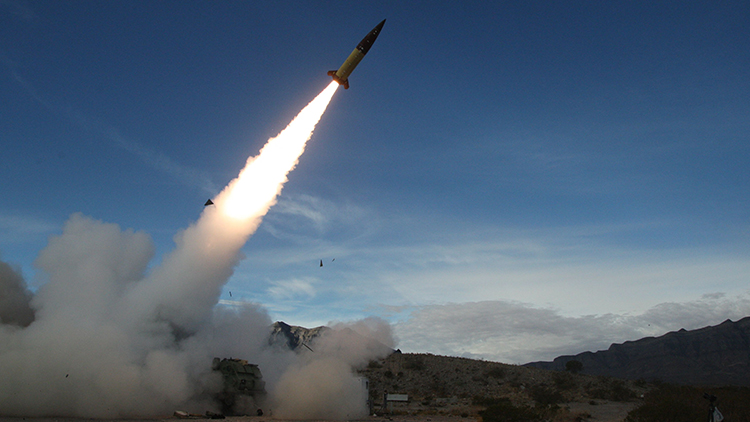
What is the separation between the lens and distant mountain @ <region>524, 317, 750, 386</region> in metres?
98.8

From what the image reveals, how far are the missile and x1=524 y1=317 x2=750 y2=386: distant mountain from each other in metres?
98.9

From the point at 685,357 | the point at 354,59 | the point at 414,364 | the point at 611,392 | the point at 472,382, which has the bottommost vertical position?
the point at 685,357

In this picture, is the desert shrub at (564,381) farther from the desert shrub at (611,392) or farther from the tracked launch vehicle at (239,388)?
the tracked launch vehicle at (239,388)

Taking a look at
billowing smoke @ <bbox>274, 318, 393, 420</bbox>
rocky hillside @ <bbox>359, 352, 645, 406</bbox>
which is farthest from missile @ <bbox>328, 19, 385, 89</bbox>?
rocky hillside @ <bbox>359, 352, 645, 406</bbox>

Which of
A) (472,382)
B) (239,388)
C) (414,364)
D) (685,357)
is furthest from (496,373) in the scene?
(685,357)

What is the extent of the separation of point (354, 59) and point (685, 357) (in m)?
128

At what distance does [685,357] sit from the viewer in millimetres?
114188

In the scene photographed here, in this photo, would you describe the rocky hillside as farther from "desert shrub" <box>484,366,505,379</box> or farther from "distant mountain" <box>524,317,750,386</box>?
"distant mountain" <box>524,317,750,386</box>

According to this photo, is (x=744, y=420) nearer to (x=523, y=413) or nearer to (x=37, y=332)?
(x=523, y=413)

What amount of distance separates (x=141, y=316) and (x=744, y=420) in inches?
1124

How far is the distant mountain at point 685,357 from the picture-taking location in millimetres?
98750

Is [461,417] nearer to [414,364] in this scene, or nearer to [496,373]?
[496,373]

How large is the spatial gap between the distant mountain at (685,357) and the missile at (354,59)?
98942mm

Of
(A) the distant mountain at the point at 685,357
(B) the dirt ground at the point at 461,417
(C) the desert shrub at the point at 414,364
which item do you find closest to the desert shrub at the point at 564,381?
(B) the dirt ground at the point at 461,417
